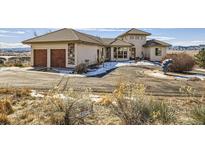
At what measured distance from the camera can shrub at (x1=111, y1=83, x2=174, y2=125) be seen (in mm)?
5992

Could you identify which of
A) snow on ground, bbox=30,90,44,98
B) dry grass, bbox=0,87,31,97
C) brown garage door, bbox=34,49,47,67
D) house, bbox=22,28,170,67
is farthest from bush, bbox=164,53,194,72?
brown garage door, bbox=34,49,47,67

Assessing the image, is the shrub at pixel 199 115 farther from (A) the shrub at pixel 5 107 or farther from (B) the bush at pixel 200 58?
(A) the shrub at pixel 5 107

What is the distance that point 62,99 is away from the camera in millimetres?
6223

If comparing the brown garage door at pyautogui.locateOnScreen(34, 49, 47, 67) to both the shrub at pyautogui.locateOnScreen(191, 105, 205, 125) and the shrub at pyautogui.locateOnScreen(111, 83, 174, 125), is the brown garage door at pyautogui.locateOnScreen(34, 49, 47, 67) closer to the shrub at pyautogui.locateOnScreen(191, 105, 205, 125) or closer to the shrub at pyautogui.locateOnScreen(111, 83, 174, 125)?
the shrub at pyautogui.locateOnScreen(111, 83, 174, 125)

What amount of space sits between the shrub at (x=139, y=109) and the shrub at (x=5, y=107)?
2305mm

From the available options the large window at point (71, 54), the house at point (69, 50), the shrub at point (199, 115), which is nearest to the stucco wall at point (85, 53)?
the house at point (69, 50)

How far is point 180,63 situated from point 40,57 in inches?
225

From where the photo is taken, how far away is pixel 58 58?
1176 centimetres

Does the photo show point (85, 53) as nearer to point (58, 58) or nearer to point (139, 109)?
point (58, 58)

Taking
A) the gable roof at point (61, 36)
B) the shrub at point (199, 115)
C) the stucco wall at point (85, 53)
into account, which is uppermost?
the gable roof at point (61, 36)

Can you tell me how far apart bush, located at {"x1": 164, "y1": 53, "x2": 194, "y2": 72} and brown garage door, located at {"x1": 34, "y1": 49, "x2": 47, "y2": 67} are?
4.75m

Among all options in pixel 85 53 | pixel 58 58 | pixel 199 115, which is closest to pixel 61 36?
pixel 58 58

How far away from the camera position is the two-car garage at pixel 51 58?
1123 cm
